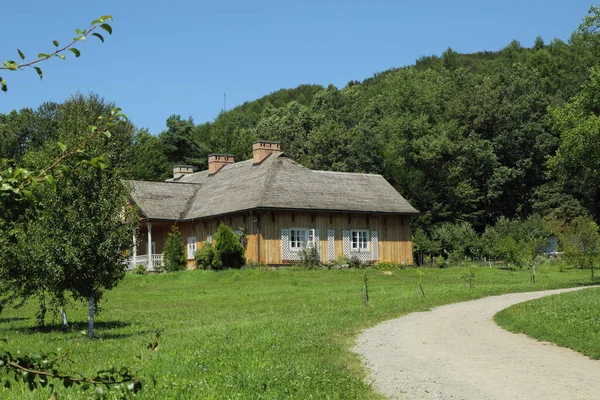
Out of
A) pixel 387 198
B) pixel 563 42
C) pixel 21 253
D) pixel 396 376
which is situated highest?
pixel 563 42

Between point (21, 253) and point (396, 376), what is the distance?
11300mm

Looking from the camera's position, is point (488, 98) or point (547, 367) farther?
point (488, 98)

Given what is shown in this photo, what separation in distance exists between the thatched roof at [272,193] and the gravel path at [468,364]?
24.3 m

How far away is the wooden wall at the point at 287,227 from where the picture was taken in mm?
41812

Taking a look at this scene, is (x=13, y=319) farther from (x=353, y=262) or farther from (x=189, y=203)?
(x=189, y=203)

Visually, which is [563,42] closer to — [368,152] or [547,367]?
[368,152]

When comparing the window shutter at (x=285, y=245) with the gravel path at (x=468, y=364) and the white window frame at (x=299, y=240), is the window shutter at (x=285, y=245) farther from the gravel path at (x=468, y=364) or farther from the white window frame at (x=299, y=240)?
the gravel path at (x=468, y=364)

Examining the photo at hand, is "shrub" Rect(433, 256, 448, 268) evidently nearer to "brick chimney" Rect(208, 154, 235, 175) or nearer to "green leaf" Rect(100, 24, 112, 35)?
"brick chimney" Rect(208, 154, 235, 175)

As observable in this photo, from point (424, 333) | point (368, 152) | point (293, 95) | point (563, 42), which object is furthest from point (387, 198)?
point (293, 95)

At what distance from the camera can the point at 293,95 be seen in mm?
121188

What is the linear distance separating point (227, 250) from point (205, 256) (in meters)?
1.76

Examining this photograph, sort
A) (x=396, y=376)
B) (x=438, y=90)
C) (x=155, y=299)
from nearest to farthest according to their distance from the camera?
(x=396, y=376)
(x=155, y=299)
(x=438, y=90)

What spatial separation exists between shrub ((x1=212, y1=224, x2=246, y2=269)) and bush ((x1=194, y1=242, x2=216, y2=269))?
46cm

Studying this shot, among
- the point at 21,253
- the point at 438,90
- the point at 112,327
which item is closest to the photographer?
the point at 21,253
